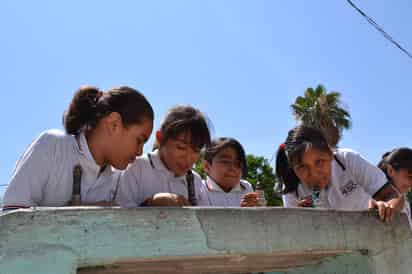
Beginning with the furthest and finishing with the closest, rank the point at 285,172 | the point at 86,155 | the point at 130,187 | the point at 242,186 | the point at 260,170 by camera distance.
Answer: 1. the point at 260,170
2. the point at 242,186
3. the point at 285,172
4. the point at 130,187
5. the point at 86,155

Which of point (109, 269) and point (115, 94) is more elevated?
point (115, 94)

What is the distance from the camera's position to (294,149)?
280 centimetres

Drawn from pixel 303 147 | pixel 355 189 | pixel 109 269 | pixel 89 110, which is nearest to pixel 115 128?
pixel 89 110

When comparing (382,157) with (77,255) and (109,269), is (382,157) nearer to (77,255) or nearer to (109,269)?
(109,269)

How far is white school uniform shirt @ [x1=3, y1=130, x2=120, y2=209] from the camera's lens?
175 cm

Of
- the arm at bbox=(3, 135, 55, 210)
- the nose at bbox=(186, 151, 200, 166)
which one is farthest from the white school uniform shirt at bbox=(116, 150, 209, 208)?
the arm at bbox=(3, 135, 55, 210)

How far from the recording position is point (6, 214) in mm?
1428

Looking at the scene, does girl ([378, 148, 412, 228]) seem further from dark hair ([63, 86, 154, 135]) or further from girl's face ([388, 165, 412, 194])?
dark hair ([63, 86, 154, 135])

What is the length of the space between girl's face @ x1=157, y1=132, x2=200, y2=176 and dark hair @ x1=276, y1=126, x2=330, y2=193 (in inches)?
27.6

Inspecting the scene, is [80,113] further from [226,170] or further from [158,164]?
[226,170]

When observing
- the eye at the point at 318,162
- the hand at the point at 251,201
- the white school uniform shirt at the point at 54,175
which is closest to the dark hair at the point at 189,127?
the hand at the point at 251,201

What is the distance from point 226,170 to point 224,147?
17 cm

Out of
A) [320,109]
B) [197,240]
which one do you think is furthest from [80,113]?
[320,109]

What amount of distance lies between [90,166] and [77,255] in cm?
59
